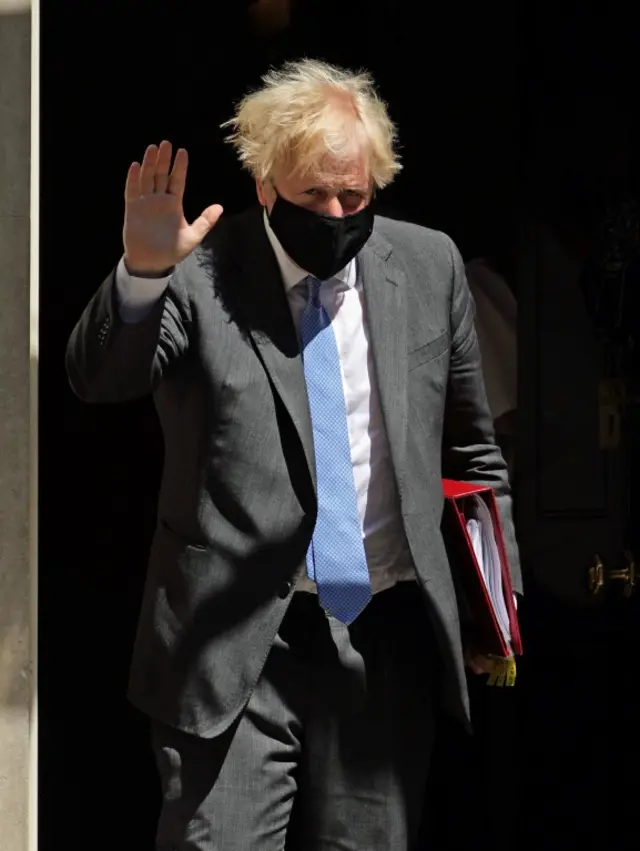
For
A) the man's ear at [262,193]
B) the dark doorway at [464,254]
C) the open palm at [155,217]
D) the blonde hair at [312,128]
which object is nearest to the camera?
the open palm at [155,217]

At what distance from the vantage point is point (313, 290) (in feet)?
9.27

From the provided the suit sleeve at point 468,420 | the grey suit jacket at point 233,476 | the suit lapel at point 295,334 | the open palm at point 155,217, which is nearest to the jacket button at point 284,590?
the grey suit jacket at point 233,476

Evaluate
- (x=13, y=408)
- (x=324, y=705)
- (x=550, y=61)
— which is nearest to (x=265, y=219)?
(x=13, y=408)

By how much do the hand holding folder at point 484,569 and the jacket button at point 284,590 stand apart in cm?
40

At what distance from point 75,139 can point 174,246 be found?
3.96 feet

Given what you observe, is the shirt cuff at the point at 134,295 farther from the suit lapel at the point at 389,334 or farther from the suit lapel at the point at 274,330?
the suit lapel at the point at 389,334

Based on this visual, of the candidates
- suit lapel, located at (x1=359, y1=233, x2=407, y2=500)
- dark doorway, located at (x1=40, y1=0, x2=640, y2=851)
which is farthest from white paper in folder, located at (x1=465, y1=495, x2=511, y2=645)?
dark doorway, located at (x1=40, y1=0, x2=640, y2=851)

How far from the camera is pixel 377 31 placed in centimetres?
400

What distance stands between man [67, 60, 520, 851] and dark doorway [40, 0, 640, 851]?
2.66 ft

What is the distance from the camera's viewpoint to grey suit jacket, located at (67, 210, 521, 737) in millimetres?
2725

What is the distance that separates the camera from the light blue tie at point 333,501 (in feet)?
9.00

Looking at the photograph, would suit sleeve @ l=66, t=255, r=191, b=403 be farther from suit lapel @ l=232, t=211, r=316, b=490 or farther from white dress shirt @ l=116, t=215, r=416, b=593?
white dress shirt @ l=116, t=215, r=416, b=593

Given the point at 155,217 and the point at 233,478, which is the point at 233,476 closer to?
the point at 233,478

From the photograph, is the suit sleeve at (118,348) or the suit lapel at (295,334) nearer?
the suit sleeve at (118,348)
